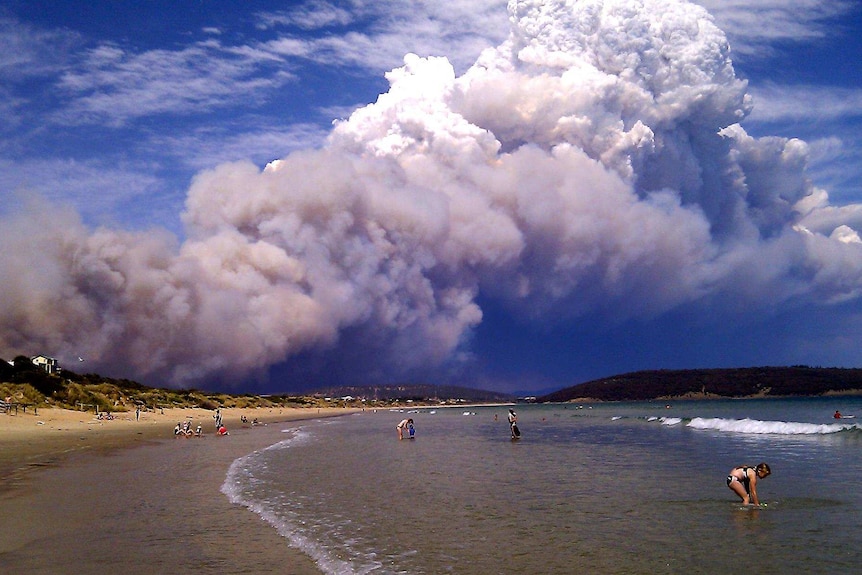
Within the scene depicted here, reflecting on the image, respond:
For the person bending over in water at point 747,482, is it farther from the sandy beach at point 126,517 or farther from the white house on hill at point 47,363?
the white house on hill at point 47,363

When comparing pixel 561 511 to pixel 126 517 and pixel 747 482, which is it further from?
pixel 126 517

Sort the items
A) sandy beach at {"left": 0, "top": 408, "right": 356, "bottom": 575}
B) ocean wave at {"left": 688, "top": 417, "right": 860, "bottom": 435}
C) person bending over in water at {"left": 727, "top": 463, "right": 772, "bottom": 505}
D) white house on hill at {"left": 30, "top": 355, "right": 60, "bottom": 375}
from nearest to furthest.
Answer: sandy beach at {"left": 0, "top": 408, "right": 356, "bottom": 575} → person bending over in water at {"left": 727, "top": 463, "right": 772, "bottom": 505} → ocean wave at {"left": 688, "top": 417, "right": 860, "bottom": 435} → white house on hill at {"left": 30, "top": 355, "right": 60, "bottom": 375}

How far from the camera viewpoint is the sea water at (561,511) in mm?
11758

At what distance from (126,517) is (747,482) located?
1524 cm

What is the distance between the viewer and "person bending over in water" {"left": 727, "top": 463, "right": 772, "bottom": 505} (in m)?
16.9

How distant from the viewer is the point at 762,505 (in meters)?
16.8

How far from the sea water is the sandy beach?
88 cm

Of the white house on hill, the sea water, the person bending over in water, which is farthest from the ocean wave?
the white house on hill

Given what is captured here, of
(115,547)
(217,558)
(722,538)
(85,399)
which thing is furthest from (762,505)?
(85,399)

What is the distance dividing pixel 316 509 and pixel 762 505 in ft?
36.3

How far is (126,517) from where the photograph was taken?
1614 centimetres

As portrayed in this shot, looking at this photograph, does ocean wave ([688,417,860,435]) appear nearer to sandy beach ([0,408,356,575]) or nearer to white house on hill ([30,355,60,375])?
sandy beach ([0,408,356,575])

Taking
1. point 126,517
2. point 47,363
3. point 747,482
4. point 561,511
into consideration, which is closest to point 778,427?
point 747,482

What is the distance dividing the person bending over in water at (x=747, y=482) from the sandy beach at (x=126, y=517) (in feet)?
36.5
